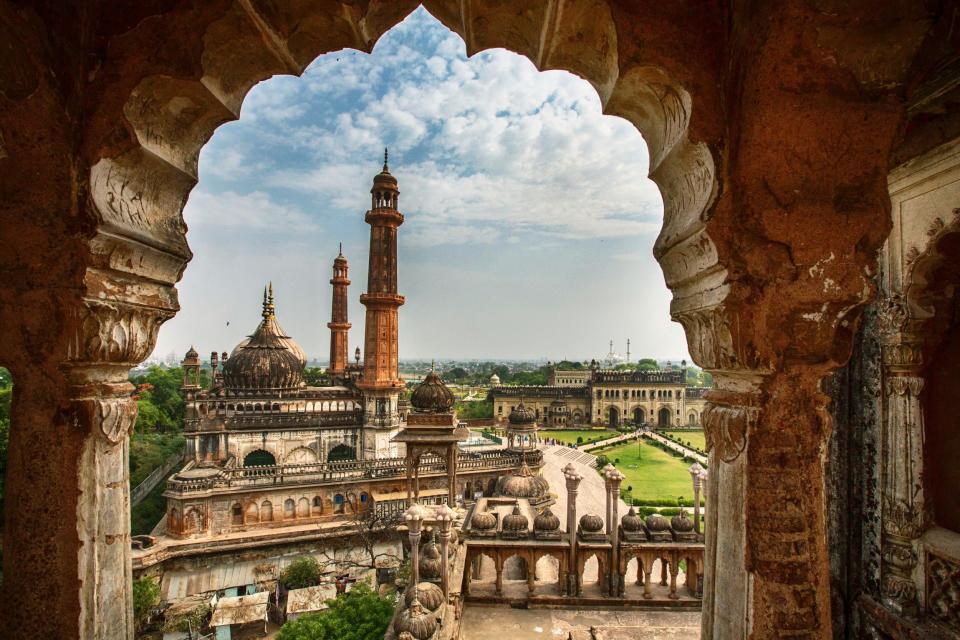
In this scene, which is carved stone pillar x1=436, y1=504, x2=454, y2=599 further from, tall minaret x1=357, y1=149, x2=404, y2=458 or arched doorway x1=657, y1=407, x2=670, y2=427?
arched doorway x1=657, y1=407, x2=670, y2=427

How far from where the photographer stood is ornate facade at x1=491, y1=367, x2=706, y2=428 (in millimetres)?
67250

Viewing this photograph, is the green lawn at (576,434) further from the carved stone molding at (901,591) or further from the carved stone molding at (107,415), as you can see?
the carved stone molding at (107,415)

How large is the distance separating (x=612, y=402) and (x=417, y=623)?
63.7 meters

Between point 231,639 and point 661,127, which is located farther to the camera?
point 231,639

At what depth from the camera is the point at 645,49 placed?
249cm

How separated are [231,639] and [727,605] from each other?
1800cm

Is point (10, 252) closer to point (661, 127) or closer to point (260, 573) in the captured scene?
point (661, 127)

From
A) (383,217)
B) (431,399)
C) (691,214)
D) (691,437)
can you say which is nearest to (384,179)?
(383,217)

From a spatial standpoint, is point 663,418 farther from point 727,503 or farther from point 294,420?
point 727,503

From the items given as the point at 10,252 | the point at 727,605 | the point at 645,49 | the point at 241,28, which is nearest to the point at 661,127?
the point at 645,49

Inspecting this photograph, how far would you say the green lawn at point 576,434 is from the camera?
53.7m

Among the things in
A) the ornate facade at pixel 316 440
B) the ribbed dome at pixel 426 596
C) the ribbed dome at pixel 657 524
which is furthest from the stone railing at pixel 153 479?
the ribbed dome at pixel 657 524

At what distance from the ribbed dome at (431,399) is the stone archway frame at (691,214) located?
17.7m

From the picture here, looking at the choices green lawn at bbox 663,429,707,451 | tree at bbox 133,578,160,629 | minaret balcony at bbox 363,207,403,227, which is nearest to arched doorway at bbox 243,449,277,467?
tree at bbox 133,578,160,629
